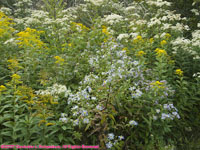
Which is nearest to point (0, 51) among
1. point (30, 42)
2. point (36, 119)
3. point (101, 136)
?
point (30, 42)

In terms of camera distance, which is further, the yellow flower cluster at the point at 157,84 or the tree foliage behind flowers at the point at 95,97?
the yellow flower cluster at the point at 157,84

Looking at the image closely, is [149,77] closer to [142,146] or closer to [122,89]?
[122,89]

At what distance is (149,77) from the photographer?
3461 mm

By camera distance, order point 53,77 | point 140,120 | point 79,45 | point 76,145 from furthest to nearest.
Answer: point 79,45
point 53,77
point 140,120
point 76,145

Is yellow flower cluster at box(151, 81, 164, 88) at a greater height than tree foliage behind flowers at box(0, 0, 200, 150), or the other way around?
yellow flower cluster at box(151, 81, 164, 88)

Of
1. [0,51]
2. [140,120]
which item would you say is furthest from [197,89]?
[0,51]

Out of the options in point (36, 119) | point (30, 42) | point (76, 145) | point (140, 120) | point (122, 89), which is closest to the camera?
point (36, 119)

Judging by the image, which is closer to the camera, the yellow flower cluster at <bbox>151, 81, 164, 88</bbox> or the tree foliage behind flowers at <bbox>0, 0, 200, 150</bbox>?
the tree foliage behind flowers at <bbox>0, 0, 200, 150</bbox>

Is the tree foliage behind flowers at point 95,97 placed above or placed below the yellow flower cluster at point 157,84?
below

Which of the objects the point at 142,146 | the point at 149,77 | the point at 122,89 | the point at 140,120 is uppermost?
the point at 122,89

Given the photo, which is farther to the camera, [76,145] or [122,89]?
[122,89]

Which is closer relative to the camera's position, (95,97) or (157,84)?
(95,97)

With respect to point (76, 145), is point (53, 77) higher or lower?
higher

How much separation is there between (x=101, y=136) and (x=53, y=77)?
1.53 metres
